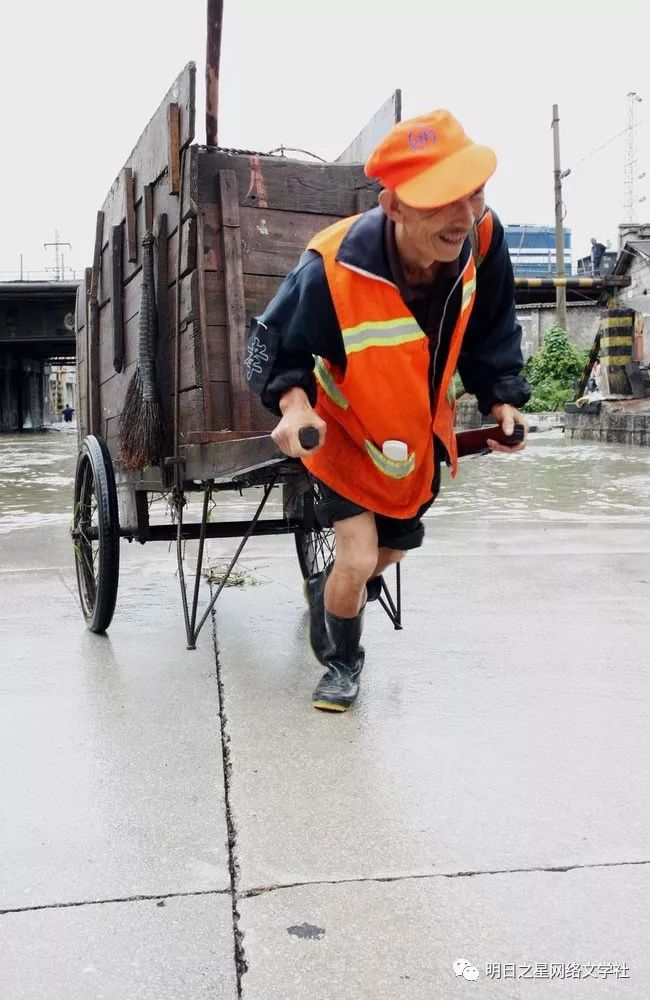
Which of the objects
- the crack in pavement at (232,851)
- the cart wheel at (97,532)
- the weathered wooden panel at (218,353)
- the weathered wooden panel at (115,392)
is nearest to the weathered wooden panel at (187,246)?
the weathered wooden panel at (218,353)

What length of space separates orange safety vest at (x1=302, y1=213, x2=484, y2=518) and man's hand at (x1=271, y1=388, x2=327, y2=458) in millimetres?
173

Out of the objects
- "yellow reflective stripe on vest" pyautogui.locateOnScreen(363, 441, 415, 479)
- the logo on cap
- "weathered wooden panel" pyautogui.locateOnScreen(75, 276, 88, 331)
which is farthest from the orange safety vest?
"weathered wooden panel" pyautogui.locateOnScreen(75, 276, 88, 331)

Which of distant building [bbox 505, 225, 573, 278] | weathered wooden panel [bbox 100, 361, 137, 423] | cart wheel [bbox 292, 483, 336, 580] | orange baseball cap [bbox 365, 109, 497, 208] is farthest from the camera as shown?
distant building [bbox 505, 225, 573, 278]

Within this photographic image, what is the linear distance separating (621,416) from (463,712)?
678 inches

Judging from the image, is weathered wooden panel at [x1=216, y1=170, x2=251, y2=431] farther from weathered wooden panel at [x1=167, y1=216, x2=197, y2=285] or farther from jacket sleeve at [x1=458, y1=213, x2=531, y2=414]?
jacket sleeve at [x1=458, y1=213, x2=531, y2=414]

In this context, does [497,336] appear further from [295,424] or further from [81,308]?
[81,308]

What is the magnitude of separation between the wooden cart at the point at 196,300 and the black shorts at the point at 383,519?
0.29 metres

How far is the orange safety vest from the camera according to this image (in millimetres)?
2750

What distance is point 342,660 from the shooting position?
3.28 metres

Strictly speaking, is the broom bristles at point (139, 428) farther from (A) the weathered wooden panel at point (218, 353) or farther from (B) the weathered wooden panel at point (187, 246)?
(B) the weathered wooden panel at point (187, 246)

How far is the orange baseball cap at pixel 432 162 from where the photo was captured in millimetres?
2480

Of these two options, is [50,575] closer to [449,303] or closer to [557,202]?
[449,303]

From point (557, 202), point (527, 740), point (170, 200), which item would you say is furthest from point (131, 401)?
point (557, 202)

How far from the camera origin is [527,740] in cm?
286
